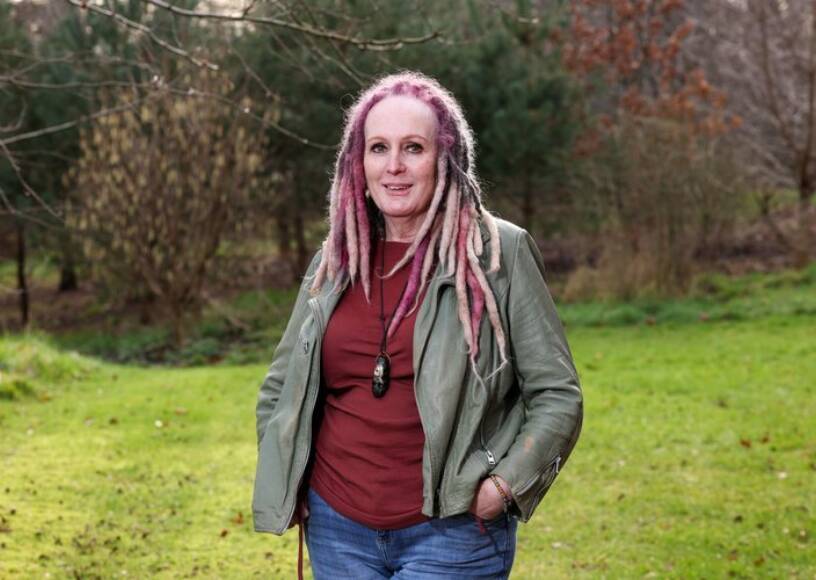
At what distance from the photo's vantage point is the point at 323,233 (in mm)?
19719

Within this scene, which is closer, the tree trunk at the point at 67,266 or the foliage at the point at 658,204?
the foliage at the point at 658,204

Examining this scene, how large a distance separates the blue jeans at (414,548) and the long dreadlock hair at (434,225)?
430 millimetres

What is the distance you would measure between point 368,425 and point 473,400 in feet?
0.90

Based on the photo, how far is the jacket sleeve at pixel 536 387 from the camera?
8.98 feet

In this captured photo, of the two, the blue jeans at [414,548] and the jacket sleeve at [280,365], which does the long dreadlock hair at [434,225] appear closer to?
the jacket sleeve at [280,365]

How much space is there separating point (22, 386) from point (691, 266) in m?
9.54

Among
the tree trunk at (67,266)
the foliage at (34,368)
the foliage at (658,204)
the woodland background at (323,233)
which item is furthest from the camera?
the tree trunk at (67,266)

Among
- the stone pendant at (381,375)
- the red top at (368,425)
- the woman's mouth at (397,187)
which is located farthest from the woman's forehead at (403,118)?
the stone pendant at (381,375)

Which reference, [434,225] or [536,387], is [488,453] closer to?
[536,387]

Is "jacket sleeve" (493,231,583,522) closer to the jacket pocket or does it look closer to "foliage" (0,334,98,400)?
the jacket pocket

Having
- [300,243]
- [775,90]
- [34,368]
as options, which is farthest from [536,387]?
[775,90]

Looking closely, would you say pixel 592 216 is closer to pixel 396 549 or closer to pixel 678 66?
pixel 678 66

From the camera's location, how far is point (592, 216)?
56.7 feet

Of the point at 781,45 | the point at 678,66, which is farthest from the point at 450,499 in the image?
the point at 678,66
